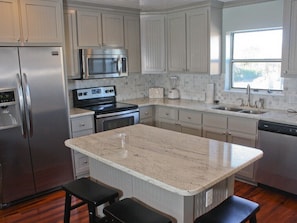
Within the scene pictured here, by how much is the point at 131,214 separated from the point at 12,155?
76.2 inches

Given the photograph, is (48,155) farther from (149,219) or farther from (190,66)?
(190,66)

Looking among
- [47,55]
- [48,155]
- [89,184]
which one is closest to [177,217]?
[89,184]

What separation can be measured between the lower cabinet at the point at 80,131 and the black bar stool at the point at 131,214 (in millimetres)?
1933

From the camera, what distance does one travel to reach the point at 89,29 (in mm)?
4078

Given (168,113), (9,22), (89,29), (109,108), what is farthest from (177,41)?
(9,22)

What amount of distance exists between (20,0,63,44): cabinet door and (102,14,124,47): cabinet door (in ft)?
2.90

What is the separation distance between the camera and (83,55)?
400 centimetres

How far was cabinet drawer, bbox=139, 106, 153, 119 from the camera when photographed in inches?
178

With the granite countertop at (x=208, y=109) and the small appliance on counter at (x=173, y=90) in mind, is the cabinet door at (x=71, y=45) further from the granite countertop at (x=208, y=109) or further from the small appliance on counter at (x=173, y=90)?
the small appliance on counter at (x=173, y=90)

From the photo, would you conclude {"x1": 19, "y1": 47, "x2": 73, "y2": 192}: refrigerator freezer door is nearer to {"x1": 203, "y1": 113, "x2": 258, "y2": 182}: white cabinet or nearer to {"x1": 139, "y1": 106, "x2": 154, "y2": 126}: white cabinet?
{"x1": 139, "y1": 106, "x2": 154, "y2": 126}: white cabinet

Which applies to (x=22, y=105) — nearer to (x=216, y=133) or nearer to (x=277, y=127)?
(x=216, y=133)

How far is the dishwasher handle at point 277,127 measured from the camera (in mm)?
3148

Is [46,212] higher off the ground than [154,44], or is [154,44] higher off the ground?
[154,44]

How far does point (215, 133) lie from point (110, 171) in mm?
1942
